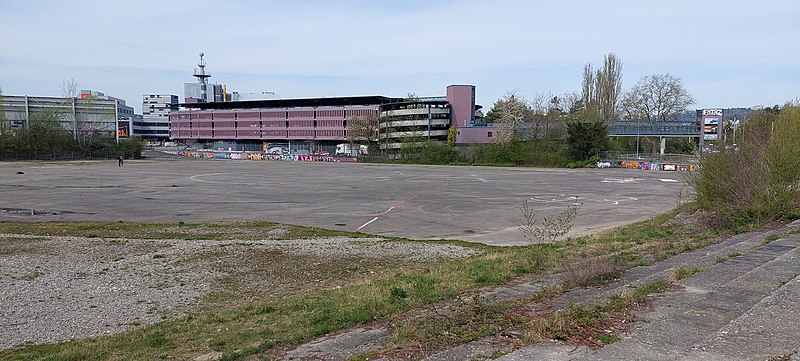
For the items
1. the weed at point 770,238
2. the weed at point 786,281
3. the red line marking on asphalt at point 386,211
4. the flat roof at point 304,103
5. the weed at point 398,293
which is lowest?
the red line marking on asphalt at point 386,211

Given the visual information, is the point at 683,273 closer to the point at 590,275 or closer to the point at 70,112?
the point at 590,275

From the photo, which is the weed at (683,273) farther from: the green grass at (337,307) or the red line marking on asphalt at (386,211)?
the red line marking on asphalt at (386,211)

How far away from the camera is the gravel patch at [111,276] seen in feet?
33.1

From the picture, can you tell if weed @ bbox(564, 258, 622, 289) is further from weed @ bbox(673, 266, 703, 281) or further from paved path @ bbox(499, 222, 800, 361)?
weed @ bbox(673, 266, 703, 281)

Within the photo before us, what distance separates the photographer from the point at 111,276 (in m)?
13.8

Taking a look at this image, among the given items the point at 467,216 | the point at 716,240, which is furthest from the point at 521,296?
the point at 467,216

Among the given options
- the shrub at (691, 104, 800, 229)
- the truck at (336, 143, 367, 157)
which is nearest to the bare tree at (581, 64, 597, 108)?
the truck at (336, 143, 367, 157)

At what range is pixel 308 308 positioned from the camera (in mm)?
10156

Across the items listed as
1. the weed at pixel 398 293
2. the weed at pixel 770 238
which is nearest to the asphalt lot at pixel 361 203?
the weed at pixel 770 238

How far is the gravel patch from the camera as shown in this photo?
33.1 feet

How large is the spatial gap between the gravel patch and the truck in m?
90.5

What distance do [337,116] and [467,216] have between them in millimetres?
115399

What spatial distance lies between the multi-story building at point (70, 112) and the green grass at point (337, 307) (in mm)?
118153

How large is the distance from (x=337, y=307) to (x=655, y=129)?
9195 centimetres
